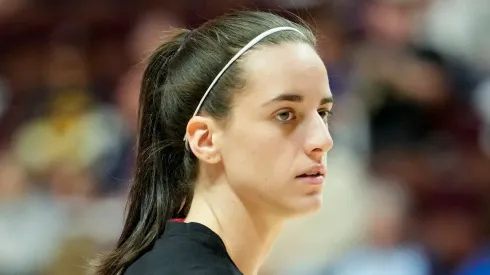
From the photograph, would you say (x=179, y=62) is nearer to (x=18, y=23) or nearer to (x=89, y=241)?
(x=89, y=241)

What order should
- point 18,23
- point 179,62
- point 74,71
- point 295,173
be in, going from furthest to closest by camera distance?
point 18,23 → point 74,71 → point 179,62 → point 295,173

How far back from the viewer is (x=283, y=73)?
2238 mm

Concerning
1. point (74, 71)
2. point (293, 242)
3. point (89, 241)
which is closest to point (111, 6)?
point (74, 71)

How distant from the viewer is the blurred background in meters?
4.89

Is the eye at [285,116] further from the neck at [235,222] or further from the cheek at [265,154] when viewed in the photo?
the neck at [235,222]

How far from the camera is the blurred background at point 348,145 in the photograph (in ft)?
16.0

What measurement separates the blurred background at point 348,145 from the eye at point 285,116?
2544 millimetres

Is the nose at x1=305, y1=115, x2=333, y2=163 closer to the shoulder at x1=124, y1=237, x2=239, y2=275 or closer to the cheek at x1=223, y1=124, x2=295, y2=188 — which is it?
the cheek at x1=223, y1=124, x2=295, y2=188

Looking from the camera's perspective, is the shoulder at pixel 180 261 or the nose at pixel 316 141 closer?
the shoulder at pixel 180 261

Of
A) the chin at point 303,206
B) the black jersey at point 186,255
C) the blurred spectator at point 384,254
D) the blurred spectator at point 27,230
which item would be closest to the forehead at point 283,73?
the chin at point 303,206

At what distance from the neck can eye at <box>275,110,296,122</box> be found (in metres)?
0.23

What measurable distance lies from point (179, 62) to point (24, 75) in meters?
4.23

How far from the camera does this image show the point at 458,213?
16.9ft

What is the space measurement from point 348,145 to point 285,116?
9.90 ft
